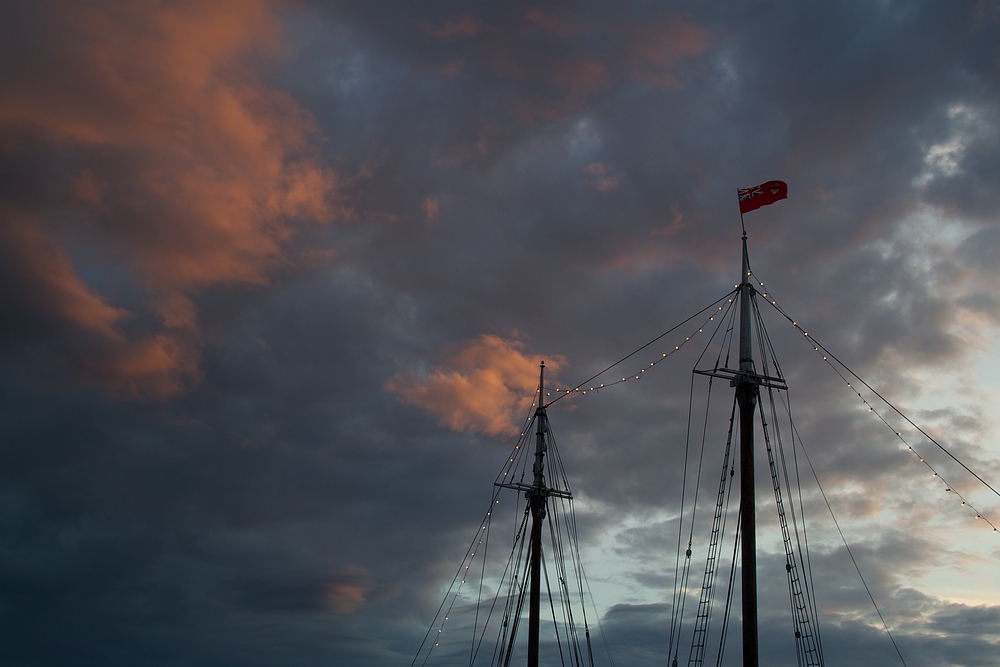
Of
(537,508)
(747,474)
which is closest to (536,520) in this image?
(537,508)

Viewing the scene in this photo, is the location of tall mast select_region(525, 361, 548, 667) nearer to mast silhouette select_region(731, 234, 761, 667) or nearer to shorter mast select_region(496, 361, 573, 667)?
shorter mast select_region(496, 361, 573, 667)

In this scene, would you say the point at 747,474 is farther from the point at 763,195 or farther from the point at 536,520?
the point at 536,520

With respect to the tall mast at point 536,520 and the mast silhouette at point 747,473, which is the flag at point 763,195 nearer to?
the mast silhouette at point 747,473

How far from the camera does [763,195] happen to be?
36438 mm

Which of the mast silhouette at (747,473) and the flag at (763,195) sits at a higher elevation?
the flag at (763,195)

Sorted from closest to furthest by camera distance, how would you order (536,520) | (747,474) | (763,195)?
(747,474), (763,195), (536,520)

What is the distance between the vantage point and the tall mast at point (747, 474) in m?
30.8

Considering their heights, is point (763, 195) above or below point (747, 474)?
above

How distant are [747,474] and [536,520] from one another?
90.9ft

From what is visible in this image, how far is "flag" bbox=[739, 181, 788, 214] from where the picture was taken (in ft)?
118

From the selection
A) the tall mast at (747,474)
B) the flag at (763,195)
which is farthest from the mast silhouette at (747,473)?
the flag at (763,195)

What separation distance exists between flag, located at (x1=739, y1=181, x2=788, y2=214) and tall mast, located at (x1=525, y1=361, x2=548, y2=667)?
28.3m

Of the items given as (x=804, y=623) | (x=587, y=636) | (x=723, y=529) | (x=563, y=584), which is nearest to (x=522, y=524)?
(x=563, y=584)

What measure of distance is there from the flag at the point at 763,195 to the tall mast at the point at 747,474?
62.6 inches
